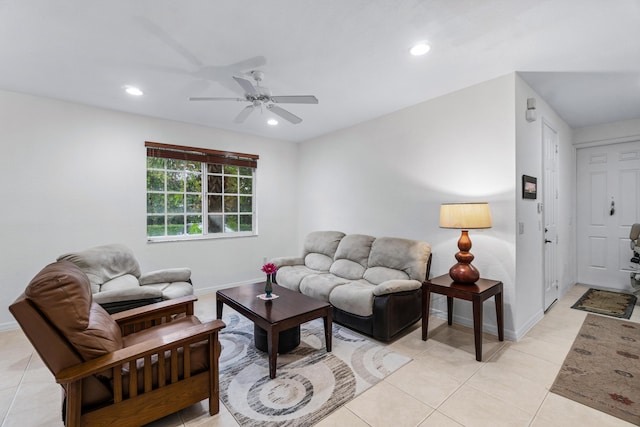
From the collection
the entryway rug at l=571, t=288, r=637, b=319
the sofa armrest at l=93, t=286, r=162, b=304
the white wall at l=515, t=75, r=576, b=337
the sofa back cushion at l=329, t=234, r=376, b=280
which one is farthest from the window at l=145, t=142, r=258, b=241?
the entryway rug at l=571, t=288, r=637, b=319

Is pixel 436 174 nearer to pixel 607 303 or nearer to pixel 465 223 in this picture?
pixel 465 223

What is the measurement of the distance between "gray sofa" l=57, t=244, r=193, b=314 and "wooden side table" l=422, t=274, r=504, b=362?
2.46m

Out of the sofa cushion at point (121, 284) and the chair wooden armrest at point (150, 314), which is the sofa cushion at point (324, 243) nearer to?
the chair wooden armrest at point (150, 314)

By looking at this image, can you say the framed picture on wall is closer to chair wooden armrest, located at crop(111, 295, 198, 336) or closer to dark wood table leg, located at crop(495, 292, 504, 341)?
dark wood table leg, located at crop(495, 292, 504, 341)

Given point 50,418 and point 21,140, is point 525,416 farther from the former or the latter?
point 21,140

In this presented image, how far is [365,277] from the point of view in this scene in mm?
3531

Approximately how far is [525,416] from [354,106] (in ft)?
11.0

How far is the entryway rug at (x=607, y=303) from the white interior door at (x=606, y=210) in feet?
1.27

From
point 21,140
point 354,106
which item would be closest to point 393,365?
point 354,106

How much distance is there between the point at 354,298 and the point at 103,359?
205cm

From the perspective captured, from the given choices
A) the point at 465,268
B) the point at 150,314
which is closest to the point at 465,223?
the point at 465,268

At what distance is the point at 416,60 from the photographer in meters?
2.53

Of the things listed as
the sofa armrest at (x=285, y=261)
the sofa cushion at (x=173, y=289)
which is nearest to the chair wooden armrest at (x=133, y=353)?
the sofa cushion at (x=173, y=289)

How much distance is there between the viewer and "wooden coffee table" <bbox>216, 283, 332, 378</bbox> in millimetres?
2184
